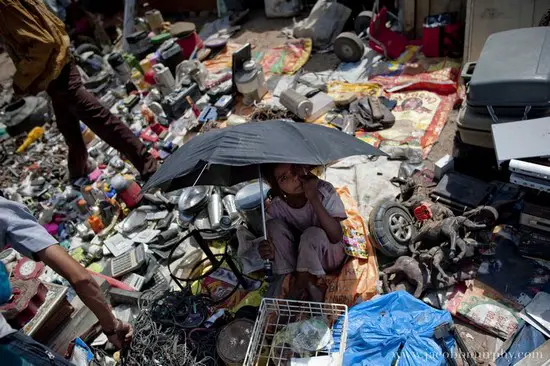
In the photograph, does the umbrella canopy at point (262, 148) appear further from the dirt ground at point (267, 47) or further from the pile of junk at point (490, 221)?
the dirt ground at point (267, 47)

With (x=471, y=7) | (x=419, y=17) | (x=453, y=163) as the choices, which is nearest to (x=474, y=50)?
(x=471, y=7)

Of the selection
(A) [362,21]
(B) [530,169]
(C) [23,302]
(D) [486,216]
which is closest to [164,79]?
(A) [362,21]

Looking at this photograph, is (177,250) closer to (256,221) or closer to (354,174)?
(256,221)

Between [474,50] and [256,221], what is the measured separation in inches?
151

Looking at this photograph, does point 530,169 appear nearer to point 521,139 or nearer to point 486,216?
point 521,139

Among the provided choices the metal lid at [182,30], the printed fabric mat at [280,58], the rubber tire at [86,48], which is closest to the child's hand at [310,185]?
the printed fabric mat at [280,58]

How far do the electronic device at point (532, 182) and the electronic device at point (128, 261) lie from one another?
10.6 ft

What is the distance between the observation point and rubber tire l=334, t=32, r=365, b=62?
641 cm

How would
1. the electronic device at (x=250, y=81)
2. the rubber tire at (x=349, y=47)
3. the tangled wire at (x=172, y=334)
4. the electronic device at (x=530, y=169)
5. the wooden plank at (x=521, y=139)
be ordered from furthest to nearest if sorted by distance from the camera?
the rubber tire at (x=349, y=47) → the electronic device at (x=250, y=81) → the tangled wire at (x=172, y=334) → the wooden plank at (x=521, y=139) → the electronic device at (x=530, y=169)

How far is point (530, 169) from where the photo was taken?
2738mm

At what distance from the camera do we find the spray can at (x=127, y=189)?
15.8 ft

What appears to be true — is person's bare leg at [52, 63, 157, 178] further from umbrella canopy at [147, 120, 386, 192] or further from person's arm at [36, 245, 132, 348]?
person's arm at [36, 245, 132, 348]

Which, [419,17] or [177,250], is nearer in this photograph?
[177,250]

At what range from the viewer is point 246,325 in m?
3.01
